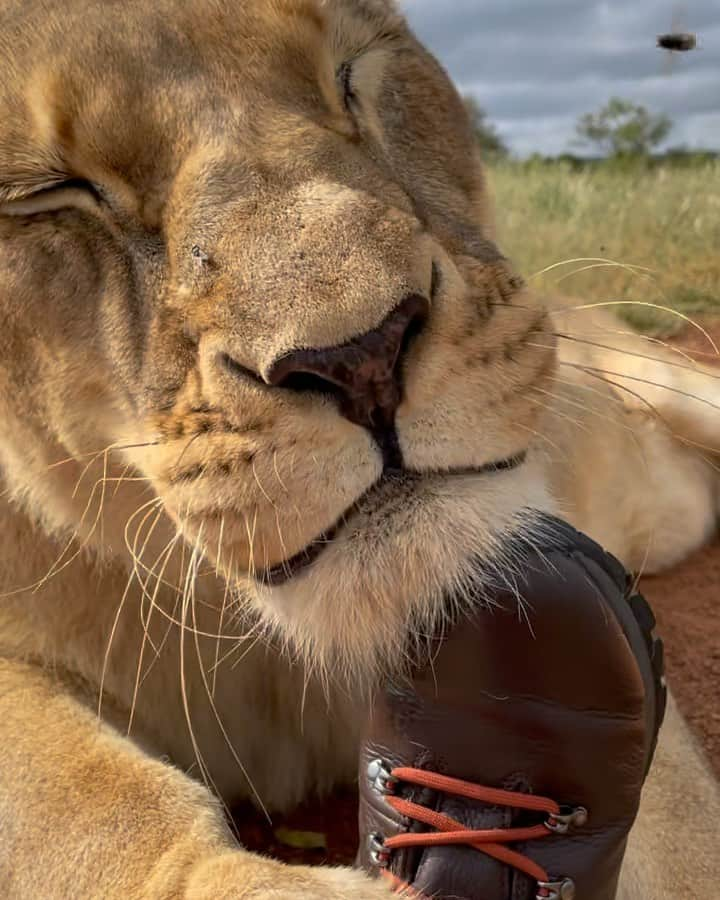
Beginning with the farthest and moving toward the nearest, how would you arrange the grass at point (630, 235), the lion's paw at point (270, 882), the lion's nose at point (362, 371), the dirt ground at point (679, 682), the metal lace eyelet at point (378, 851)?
1. the grass at point (630, 235)
2. the dirt ground at point (679, 682)
3. the metal lace eyelet at point (378, 851)
4. the lion's paw at point (270, 882)
5. the lion's nose at point (362, 371)

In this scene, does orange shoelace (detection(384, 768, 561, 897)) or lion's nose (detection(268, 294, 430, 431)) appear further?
orange shoelace (detection(384, 768, 561, 897))

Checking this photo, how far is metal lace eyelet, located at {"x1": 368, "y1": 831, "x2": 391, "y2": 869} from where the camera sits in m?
1.42

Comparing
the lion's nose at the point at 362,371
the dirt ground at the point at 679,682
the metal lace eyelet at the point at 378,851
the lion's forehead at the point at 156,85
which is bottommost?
the dirt ground at the point at 679,682

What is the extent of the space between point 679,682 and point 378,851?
1.10m

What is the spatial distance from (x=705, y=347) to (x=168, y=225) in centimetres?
384

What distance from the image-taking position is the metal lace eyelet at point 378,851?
55.7 inches

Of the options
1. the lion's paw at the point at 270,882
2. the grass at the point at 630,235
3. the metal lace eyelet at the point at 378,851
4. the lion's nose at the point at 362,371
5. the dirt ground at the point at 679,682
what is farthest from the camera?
the grass at the point at 630,235

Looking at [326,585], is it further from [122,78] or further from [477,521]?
[122,78]

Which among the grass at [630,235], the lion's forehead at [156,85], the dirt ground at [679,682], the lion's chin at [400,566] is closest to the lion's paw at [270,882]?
the lion's chin at [400,566]

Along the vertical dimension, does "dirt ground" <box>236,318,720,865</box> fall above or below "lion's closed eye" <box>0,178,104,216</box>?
below

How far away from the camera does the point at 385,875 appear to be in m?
1.39

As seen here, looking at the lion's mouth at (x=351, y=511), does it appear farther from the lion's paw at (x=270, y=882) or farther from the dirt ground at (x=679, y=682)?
the dirt ground at (x=679, y=682)

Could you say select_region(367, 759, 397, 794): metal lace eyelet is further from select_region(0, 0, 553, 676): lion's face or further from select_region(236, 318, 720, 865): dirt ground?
select_region(236, 318, 720, 865): dirt ground

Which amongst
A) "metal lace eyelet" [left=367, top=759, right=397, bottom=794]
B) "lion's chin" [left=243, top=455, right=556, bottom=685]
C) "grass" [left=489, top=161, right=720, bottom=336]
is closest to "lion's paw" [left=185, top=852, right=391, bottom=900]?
"metal lace eyelet" [left=367, top=759, right=397, bottom=794]
